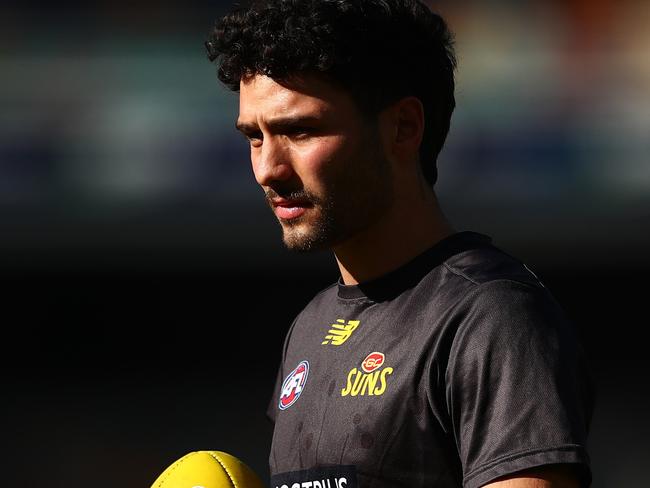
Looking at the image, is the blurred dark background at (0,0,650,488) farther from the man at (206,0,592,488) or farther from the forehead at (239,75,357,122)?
the forehead at (239,75,357,122)

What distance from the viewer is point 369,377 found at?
2203mm

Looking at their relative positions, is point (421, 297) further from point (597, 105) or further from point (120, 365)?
point (120, 365)

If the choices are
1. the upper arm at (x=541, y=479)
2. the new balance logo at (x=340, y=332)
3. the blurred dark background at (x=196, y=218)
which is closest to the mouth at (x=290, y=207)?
the new balance logo at (x=340, y=332)

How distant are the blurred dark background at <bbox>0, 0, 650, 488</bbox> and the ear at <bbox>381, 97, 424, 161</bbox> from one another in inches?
232

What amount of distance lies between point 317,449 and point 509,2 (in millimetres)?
6972

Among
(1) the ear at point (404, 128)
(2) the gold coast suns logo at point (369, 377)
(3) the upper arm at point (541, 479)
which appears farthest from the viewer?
(1) the ear at point (404, 128)

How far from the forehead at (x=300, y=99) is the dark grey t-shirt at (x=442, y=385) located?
0.35m

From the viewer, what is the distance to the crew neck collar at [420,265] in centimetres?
230

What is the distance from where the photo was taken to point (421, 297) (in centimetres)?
225

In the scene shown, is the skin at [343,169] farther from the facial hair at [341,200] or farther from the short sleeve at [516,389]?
the short sleeve at [516,389]

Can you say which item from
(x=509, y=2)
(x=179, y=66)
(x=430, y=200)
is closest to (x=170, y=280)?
(x=179, y=66)

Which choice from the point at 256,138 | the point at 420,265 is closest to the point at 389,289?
the point at 420,265

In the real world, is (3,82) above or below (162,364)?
above

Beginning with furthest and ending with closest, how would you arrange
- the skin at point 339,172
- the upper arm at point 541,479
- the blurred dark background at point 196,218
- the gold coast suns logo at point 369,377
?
the blurred dark background at point 196,218
the skin at point 339,172
the gold coast suns logo at point 369,377
the upper arm at point 541,479
